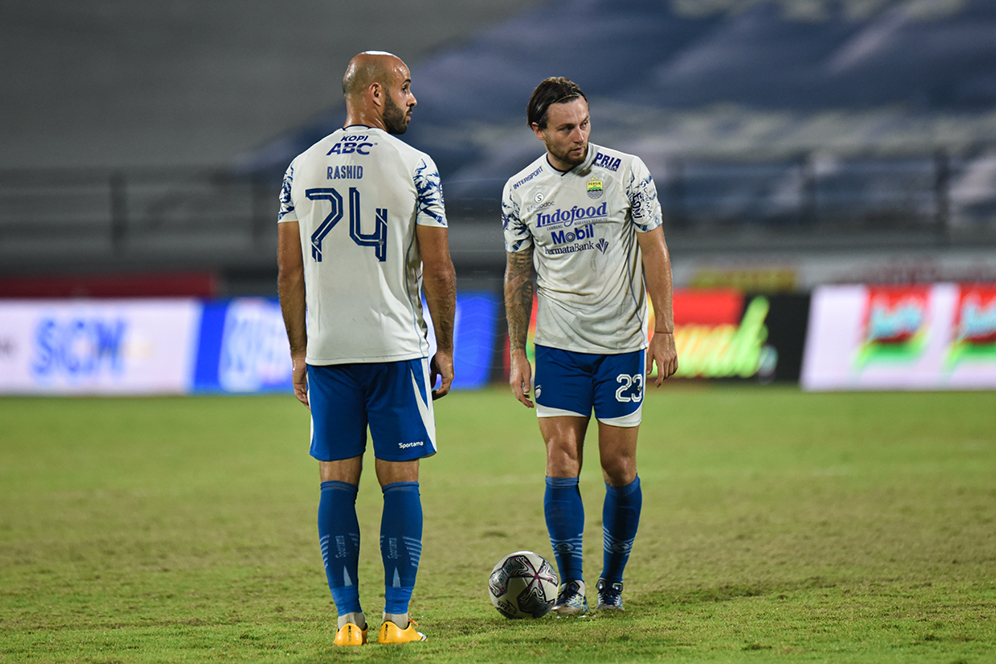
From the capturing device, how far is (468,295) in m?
16.3

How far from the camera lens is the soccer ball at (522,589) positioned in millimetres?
4609

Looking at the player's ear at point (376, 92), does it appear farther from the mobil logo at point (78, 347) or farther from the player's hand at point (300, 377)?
the mobil logo at point (78, 347)

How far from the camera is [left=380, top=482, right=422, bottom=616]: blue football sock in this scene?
415cm

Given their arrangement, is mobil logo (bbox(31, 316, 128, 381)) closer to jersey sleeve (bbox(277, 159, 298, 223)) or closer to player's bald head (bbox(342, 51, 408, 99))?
jersey sleeve (bbox(277, 159, 298, 223))

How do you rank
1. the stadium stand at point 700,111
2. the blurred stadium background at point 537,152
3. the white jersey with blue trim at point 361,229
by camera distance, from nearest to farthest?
1. the white jersey with blue trim at point 361,229
2. the blurred stadium background at point 537,152
3. the stadium stand at point 700,111

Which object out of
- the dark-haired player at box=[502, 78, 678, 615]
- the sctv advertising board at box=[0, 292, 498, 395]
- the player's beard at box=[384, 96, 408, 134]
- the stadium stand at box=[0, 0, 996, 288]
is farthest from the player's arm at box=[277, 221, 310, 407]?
the stadium stand at box=[0, 0, 996, 288]

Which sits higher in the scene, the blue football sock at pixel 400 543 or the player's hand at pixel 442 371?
the player's hand at pixel 442 371

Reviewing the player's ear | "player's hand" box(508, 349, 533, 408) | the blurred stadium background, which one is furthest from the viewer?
the blurred stadium background

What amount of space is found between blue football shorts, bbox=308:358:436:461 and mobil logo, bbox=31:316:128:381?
1281cm

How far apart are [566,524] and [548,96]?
184 cm

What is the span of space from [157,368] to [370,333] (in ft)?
42.1

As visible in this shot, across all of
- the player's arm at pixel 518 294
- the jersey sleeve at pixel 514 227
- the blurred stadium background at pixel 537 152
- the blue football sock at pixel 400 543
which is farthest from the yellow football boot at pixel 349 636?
the blurred stadium background at pixel 537 152

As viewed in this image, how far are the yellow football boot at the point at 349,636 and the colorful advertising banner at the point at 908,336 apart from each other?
12393mm

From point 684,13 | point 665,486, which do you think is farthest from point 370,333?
point 684,13
